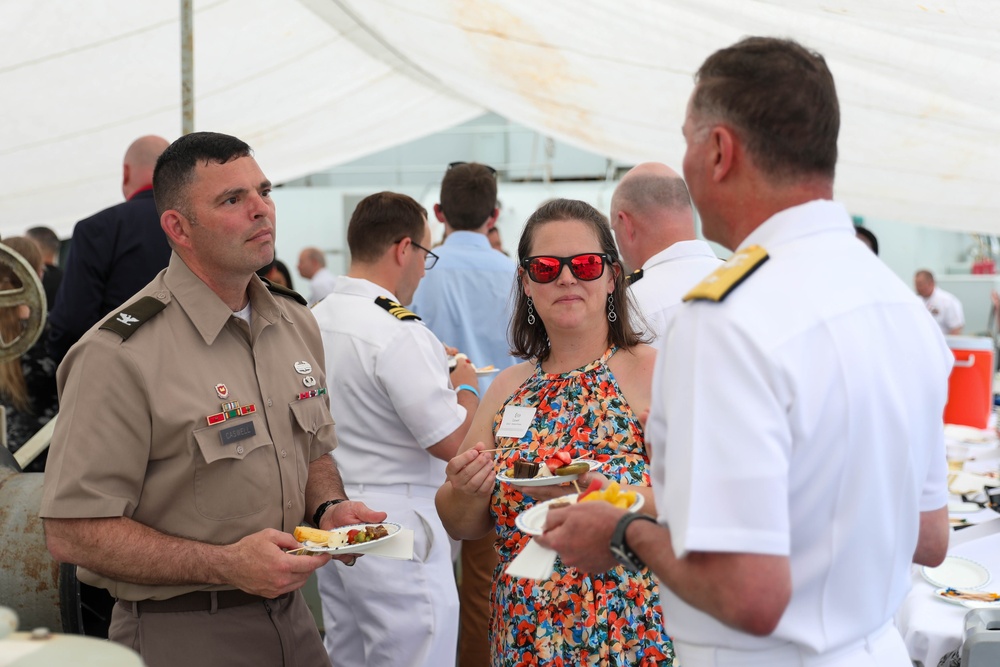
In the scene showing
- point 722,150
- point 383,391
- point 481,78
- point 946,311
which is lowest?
point 946,311

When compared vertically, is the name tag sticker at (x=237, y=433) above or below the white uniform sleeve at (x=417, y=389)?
above

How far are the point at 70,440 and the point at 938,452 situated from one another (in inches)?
67.1

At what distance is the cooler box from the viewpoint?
188 inches

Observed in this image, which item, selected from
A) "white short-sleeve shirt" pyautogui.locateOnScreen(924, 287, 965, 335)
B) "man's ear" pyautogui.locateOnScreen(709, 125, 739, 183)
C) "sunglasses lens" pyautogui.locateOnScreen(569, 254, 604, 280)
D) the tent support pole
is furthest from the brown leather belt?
"white short-sleeve shirt" pyautogui.locateOnScreen(924, 287, 965, 335)

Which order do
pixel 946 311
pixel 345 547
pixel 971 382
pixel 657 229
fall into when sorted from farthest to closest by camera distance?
pixel 946 311
pixel 971 382
pixel 657 229
pixel 345 547

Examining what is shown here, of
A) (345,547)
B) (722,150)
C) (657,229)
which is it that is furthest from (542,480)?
(657,229)

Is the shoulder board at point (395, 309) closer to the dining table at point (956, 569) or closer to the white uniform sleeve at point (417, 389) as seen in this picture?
the white uniform sleeve at point (417, 389)

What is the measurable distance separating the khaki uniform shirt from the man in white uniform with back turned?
0.97 m

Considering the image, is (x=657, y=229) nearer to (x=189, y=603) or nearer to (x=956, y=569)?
(x=956, y=569)

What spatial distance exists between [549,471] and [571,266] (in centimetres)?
63

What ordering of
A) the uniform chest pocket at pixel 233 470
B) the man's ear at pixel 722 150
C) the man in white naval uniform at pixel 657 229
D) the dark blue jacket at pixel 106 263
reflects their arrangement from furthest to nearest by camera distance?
the dark blue jacket at pixel 106 263 → the man in white naval uniform at pixel 657 229 → the uniform chest pocket at pixel 233 470 → the man's ear at pixel 722 150

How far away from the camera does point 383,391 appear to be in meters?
3.37

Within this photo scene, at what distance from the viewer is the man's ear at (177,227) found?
7.39 ft

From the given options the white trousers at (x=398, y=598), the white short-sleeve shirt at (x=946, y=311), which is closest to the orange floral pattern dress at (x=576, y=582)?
the white trousers at (x=398, y=598)
